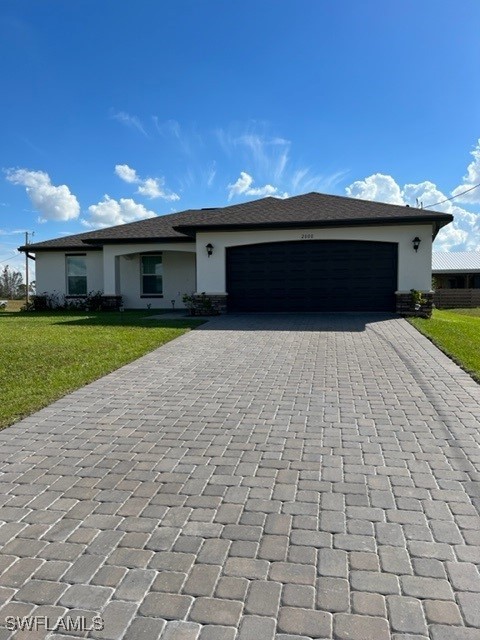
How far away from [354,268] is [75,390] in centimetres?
1103

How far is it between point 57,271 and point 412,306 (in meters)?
15.7

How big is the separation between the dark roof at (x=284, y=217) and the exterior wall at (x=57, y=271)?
67cm

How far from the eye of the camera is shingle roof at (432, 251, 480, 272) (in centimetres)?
3256

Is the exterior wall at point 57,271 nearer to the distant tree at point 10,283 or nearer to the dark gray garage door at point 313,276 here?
the dark gray garage door at point 313,276

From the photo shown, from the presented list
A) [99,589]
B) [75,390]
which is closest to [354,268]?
[75,390]

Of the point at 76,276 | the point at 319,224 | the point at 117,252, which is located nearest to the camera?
the point at 319,224

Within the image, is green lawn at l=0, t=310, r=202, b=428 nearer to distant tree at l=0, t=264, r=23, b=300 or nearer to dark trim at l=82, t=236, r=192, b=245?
dark trim at l=82, t=236, r=192, b=245

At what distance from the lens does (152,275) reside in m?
20.6

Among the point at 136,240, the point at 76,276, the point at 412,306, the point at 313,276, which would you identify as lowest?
the point at 412,306

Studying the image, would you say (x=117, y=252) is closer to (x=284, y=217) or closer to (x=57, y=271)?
(x=57, y=271)

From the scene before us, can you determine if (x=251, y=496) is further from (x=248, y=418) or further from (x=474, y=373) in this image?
(x=474, y=373)

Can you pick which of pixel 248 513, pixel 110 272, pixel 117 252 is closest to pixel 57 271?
pixel 110 272

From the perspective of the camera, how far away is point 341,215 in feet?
49.8

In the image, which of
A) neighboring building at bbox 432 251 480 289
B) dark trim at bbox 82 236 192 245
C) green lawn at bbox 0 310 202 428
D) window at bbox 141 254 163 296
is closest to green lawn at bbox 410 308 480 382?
green lawn at bbox 0 310 202 428
